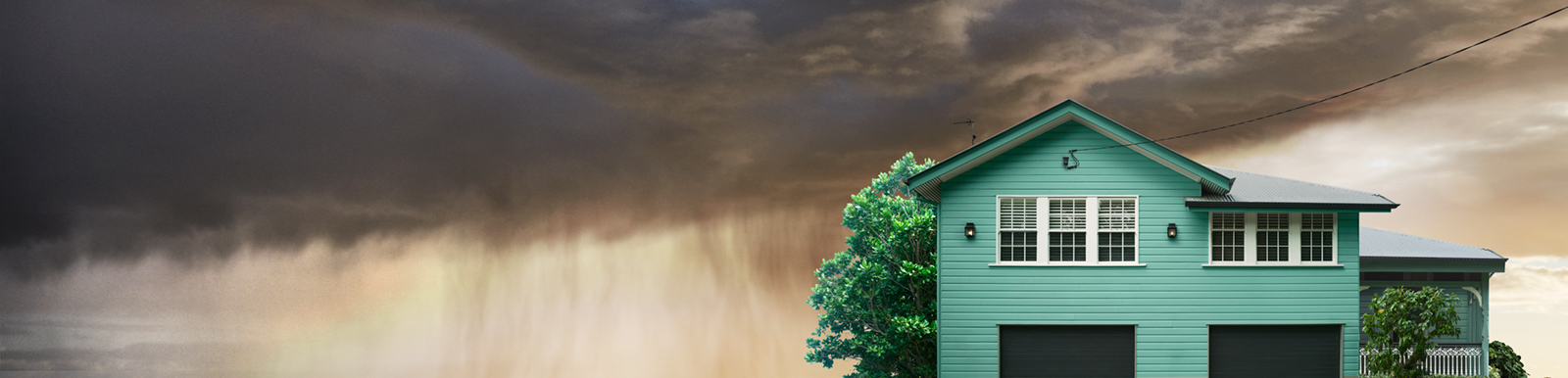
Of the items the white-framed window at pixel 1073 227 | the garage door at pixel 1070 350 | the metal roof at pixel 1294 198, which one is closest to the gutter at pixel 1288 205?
the metal roof at pixel 1294 198

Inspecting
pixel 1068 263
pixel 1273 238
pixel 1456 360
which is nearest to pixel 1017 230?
pixel 1068 263

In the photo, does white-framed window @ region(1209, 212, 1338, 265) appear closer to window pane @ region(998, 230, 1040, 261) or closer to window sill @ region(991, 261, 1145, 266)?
window sill @ region(991, 261, 1145, 266)

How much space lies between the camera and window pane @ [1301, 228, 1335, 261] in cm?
1623

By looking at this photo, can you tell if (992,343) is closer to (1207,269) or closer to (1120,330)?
(1120,330)

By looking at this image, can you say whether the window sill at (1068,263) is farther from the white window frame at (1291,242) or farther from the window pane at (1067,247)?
the white window frame at (1291,242)

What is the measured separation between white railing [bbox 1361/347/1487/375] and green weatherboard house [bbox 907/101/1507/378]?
4556 mm

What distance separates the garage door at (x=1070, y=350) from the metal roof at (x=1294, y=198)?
2.81m

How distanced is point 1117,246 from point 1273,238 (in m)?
2.90

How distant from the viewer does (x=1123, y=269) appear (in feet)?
52.5

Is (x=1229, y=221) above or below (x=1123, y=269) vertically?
above

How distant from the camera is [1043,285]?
631 inches

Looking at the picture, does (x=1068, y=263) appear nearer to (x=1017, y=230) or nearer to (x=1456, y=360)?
(x=1017, y=230)

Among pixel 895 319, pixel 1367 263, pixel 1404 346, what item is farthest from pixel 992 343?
pixel 1367 263

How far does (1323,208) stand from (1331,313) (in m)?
1.94
